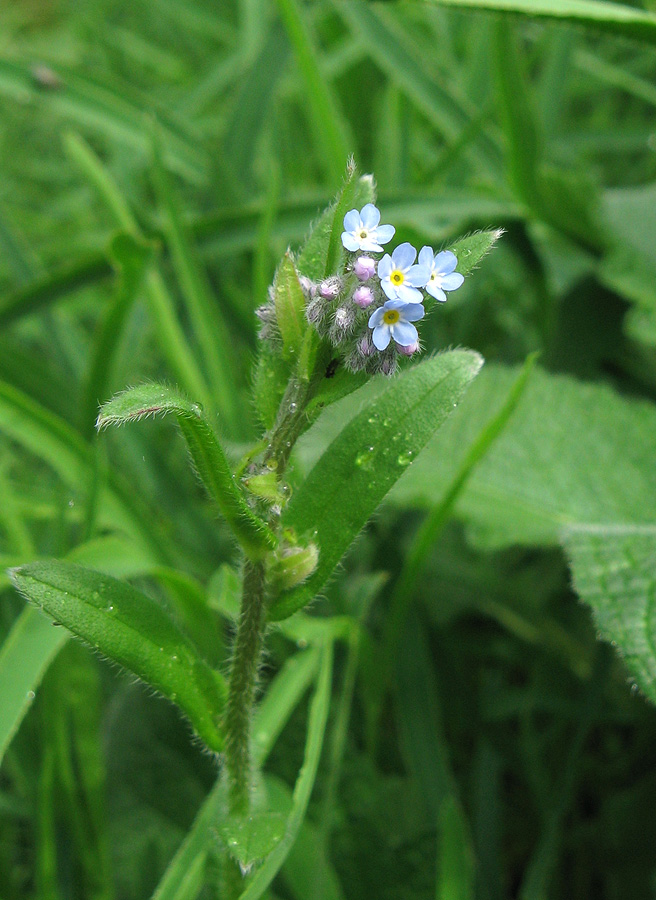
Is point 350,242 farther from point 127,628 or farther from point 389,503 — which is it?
point 389,503

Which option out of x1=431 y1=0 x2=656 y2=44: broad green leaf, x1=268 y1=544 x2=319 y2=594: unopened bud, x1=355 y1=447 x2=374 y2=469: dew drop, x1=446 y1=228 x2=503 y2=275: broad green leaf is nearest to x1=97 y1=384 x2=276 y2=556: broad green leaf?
x1=268 y1=544 x2=319 y2=594: unopened bud

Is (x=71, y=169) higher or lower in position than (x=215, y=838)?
higher

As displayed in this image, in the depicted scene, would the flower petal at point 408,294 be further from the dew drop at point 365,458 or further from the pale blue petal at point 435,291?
the dew drop at point 365,458

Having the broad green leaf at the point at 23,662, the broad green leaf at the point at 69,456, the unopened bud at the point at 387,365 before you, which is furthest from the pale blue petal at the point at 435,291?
the broad green leaf at the point at 69,456

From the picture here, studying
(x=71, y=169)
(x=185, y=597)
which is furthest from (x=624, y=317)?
(x=71, y=169)

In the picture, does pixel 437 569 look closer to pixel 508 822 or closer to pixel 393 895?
pixel 508 822
